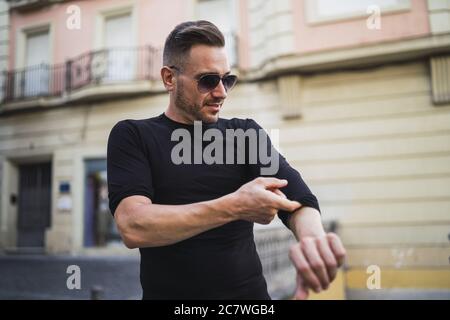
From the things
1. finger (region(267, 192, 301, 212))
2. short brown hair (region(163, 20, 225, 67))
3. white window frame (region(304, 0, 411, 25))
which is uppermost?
white window frame (region(304, 0, 411, 25))

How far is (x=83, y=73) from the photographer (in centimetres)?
833

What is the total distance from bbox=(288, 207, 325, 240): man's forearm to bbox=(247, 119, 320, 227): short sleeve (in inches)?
1.1

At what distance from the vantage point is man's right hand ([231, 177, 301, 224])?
2.78 ft

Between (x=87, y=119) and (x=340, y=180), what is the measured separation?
535 cm

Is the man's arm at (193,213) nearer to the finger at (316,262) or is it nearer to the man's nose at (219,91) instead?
the finger at (316,262)

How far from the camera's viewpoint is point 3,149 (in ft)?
29.1

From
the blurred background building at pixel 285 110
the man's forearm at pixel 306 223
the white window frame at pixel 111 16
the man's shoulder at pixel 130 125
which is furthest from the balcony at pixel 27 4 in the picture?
the man's forearm at pixel 306 223

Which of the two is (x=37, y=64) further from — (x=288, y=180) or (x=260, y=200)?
(x=260, y=200)

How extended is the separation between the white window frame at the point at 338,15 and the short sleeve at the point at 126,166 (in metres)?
5.94

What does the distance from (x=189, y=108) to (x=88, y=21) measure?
26.8 ft

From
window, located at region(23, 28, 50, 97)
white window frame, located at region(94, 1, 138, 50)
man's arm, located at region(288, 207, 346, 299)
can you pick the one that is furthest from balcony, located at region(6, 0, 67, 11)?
man's arm, located at region(288, 207, 346, 299)

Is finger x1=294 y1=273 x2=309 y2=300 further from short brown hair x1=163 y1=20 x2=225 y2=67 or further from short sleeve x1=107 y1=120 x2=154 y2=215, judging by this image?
short brown hair x1=163 y1=20 x2=225 y2=67

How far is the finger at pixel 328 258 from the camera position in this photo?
741mm

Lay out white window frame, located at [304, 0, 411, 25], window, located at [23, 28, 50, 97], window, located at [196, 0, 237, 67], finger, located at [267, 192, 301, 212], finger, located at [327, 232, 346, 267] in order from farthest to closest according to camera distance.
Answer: window, located at [23, 28, 50, 97], window, located at [196, 0, 237, 67], white window frame, located at [304, 0, 411, 25], finger, located at [267, 192, 301, 212], finger, located at [327, 232, 346, 267]
